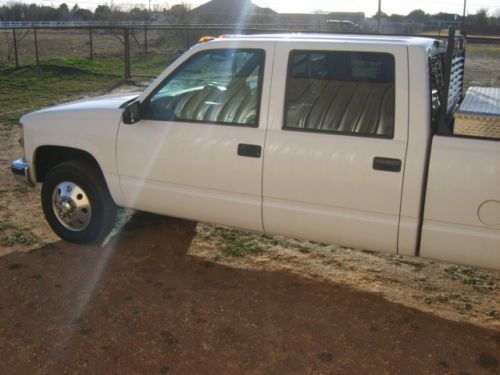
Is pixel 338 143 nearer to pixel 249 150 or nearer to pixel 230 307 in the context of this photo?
pixel 249 150

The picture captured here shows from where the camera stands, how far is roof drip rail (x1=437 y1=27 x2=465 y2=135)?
3.67 m

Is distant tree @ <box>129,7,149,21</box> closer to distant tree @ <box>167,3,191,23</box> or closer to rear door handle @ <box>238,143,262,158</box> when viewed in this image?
distant tree @ <box>167,3,191,23</box>

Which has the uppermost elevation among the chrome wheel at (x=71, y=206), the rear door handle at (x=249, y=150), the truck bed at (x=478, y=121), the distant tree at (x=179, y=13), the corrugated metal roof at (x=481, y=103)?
the distant tree at (x=179, y=13)

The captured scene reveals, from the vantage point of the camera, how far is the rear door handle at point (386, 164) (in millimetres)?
3783

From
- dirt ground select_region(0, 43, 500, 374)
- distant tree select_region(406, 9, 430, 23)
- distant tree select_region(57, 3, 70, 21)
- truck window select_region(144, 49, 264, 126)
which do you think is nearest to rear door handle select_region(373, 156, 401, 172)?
truck window select_region(144, 49, 264, 126)

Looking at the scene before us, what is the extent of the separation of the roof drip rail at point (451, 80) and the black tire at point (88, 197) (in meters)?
2.88

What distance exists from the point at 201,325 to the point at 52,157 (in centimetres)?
245

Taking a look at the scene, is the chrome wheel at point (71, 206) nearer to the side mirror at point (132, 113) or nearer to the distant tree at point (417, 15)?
the side mirror at point (132, 113)

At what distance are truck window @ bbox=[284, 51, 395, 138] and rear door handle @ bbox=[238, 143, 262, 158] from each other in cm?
26

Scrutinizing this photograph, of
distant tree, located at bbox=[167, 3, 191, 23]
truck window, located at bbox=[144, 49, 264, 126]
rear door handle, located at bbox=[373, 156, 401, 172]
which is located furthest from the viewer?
distant tree, located at bbox=[167, 3, 191, 23]

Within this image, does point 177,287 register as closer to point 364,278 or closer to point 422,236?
point 364,278

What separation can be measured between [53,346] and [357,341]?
1965 mm

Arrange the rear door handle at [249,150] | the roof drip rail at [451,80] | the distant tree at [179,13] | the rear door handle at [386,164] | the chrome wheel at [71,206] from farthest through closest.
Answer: the distant tree at [179,13] → the chrome wheel at [71,206] → the rear door handle at [249,150] → the rear door handle at [386,164] → the roof drip rail at [451,80]

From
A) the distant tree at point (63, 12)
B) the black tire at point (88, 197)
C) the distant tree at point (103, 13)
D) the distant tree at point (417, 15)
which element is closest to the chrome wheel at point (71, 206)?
the black tire at point (88, 197)
